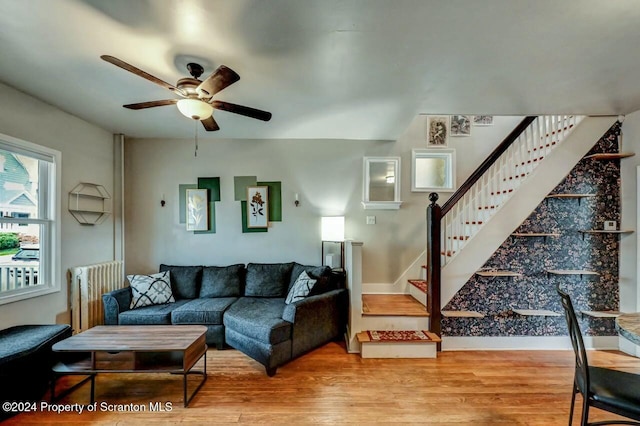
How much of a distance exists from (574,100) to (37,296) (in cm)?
582

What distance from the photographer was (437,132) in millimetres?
4176

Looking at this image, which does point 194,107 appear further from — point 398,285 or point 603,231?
point 603,231

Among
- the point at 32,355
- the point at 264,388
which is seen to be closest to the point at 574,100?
the point at 264,388

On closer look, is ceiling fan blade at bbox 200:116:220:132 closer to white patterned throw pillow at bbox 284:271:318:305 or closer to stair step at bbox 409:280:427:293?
white patterned throw pillow at bbox 284:271:318:305

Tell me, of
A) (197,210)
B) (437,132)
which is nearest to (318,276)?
(197,210)

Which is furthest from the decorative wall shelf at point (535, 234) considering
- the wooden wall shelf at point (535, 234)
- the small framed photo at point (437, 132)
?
the small framed photo at point (437, 132)

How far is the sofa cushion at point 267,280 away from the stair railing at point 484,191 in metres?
1.81

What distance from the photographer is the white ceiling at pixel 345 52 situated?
5.25ft

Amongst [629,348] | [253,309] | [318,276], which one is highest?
[318,276]

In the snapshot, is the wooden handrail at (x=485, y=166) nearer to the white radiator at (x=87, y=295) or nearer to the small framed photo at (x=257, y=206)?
the small framed photo at (x=257, y=206)

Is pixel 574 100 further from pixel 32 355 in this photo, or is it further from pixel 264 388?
pixel 32 355

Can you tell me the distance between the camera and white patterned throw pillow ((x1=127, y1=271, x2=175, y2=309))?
3.21 meters

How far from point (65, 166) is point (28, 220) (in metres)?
0.71

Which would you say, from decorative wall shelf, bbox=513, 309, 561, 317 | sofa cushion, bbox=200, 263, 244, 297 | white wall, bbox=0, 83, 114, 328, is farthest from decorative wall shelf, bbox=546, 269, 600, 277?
white wall, bbox=0, 83, 114, 328
